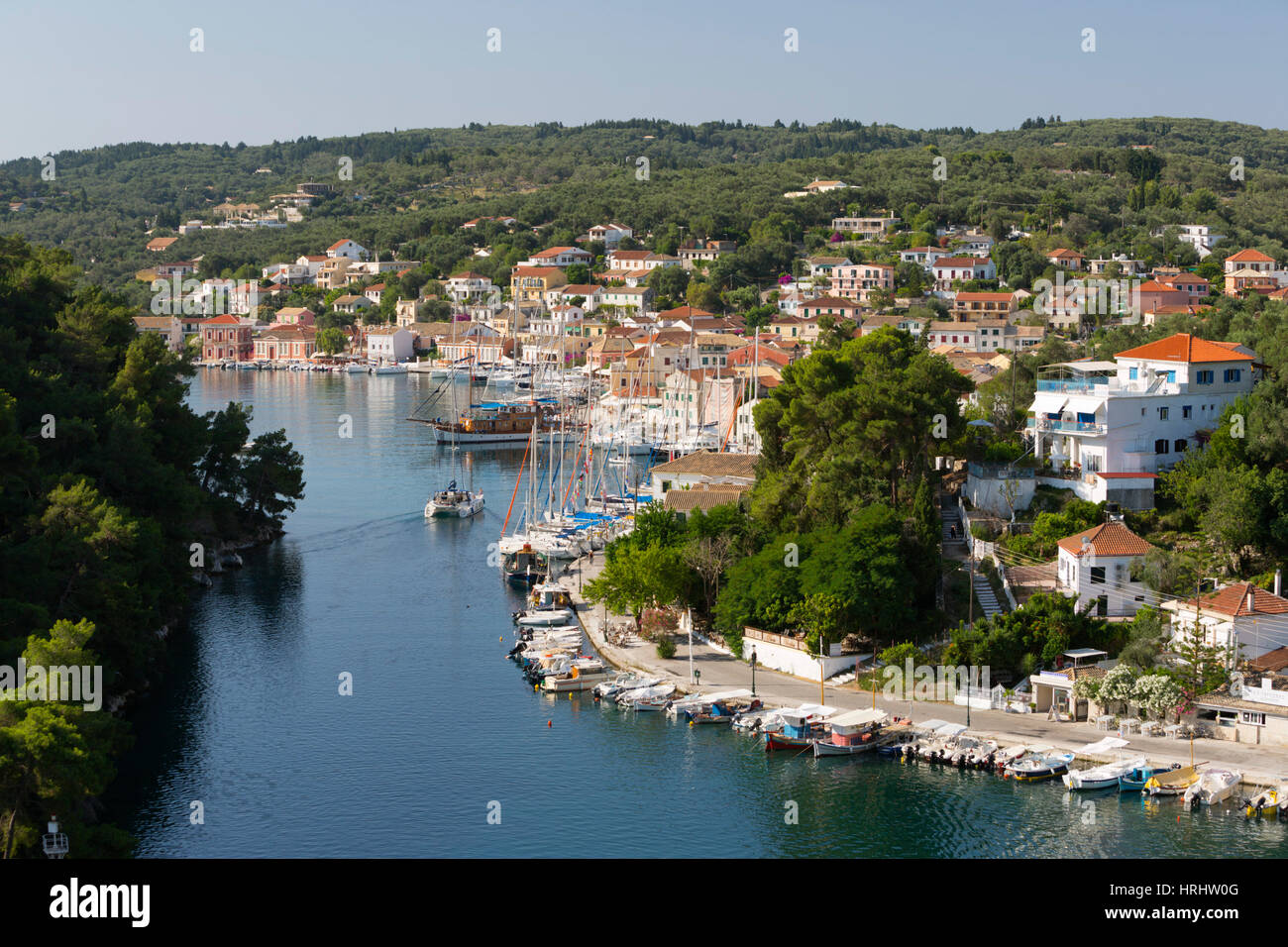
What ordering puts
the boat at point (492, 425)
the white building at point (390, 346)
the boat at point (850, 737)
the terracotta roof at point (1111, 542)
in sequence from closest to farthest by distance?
the boat at point (850, 737) → the terracotta roof at point (1111, 542) → the boat at point (492, 425) → the white building at point (390, 346)

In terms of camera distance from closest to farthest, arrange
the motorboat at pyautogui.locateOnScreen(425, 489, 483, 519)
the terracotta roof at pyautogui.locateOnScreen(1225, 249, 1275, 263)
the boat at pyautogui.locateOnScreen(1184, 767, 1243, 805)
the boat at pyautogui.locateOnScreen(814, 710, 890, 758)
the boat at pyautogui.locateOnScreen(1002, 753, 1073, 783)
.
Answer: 1. the boat at pyautogui.locateOnScreen(1184, 767, 1243, 805)
2. the boat at pyautogui.locateOnScreen(1002, 753, 1073, 783)
3. the boat at pyautogui.locateOnScreen(814, 710, 890, 758)
4. the motorboat at pyautogui.locateOnScreen(425, 489, 483, 519)
5. the terracotta roof at pyautogui.locateOnScreen(1225, 249, 1275, 263)

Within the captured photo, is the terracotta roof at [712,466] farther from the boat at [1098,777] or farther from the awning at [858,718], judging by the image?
the boat at [1098,777]

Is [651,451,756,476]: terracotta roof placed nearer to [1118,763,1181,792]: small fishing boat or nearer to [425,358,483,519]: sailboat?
[425,358,483,519]: sailboat

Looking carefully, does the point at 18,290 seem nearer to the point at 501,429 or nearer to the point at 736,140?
the point at 501,429

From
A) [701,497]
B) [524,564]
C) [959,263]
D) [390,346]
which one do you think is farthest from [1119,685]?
[390,346]

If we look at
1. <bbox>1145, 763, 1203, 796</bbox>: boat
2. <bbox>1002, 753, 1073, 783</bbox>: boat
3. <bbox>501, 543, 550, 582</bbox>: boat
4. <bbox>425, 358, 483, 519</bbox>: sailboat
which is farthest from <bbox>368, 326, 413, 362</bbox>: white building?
<bbox>1145, 763, 1203, 796</bbox>: boat

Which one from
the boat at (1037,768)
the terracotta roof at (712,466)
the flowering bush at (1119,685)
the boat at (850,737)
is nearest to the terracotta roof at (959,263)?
the terracotta roof at (712,466)

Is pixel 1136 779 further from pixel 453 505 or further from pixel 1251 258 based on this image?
pixel 1251 258
